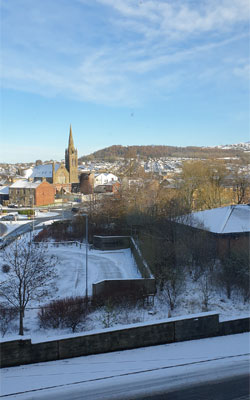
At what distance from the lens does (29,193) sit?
55.2 metres

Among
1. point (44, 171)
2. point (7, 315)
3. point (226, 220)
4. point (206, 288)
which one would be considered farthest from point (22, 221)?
point (44, 171)

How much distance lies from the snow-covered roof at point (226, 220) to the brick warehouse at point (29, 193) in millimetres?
38806

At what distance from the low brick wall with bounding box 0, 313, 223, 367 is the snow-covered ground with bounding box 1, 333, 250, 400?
0.17 meters

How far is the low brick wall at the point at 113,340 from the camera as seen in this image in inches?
304

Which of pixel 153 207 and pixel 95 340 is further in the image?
pixel 153 207

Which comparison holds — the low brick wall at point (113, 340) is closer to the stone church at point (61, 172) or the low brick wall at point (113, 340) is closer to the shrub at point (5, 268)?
the shrub at point (5, 268)

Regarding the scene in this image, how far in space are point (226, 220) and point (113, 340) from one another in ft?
46.0

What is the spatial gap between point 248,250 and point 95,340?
1259 cm

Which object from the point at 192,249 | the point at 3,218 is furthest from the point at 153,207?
the point at 3,218

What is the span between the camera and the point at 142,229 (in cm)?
2684

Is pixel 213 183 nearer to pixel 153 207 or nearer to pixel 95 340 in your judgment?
pixel 153 207

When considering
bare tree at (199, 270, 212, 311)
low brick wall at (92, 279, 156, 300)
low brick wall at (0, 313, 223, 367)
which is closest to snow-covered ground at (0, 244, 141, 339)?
low brick wall at (92, 279, 156, 300)

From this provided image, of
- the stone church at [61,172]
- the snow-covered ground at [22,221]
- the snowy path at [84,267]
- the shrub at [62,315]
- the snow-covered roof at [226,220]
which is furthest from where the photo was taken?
the stone church at [61,172]

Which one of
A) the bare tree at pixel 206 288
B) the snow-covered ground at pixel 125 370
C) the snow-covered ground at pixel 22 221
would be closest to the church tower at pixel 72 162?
the snow-covered ground at pixel 22 221
